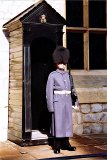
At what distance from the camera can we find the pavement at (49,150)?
487cm

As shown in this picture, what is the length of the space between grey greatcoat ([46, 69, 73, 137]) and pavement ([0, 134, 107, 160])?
0.95 ft

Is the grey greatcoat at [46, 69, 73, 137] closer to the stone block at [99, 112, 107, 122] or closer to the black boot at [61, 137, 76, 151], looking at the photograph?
the black boot at [61, 137, 76, 151]

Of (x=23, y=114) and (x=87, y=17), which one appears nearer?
(x=23, y=114)

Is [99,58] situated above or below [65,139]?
above

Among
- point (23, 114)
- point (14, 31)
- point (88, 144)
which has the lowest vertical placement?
point (88, 144)

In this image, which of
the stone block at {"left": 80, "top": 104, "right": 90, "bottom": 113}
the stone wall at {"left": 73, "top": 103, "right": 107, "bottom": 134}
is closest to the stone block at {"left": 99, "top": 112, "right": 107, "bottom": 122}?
the stone wall at {"left": 73, "top": 103, "right": 107, "bottom": 134}

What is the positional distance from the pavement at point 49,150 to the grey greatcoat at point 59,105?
0.95 feet

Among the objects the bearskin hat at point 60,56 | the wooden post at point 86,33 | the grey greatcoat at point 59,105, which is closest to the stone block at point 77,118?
the wooden post at point 86,33

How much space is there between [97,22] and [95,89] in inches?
50.7

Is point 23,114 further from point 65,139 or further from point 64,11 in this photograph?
point 64,11

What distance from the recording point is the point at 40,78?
6.31m

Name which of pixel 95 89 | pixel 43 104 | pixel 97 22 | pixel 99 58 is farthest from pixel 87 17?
pixel 43 104

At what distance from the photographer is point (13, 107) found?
591 centimetres

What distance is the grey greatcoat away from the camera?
514cm
